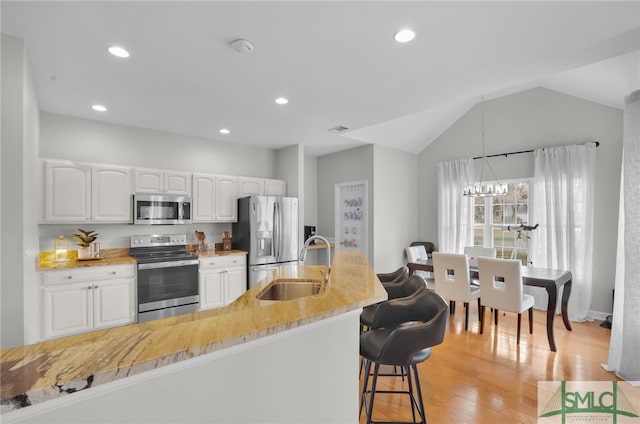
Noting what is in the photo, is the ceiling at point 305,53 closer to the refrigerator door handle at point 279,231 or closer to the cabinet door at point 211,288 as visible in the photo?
the refrigerator door handle at point 279,231

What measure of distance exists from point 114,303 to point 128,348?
3.13 metres

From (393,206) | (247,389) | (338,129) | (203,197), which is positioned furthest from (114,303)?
(393,206)

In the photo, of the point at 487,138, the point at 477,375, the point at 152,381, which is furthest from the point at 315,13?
the point at 487,138

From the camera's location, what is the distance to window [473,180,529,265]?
15.6ft

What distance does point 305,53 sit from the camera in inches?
86.6

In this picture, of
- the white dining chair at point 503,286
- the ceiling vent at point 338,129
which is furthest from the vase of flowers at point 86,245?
the white dining chair at point 503,286

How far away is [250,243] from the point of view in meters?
4.35

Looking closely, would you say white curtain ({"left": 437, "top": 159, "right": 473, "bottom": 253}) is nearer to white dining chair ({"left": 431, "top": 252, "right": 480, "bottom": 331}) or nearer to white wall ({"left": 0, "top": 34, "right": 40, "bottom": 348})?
white dining chair ({"left": 431, "top": 252, "right": 480, "bottom": 331})

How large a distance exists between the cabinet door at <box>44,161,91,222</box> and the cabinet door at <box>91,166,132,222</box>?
60 mm

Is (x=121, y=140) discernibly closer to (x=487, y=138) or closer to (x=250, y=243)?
(x=250, y=243)

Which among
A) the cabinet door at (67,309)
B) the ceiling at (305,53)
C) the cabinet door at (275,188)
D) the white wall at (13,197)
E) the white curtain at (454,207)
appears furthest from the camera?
the white curtain at (454,207)

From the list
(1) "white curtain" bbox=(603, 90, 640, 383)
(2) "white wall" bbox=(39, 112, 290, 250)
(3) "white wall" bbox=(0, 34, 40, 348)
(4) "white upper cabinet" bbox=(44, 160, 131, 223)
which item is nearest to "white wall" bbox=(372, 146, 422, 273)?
(2) "white wall" bbox=(39, 112, 290, 250)

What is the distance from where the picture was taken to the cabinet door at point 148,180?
12.3 feet

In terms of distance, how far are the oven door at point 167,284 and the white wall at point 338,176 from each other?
2.73 metres
